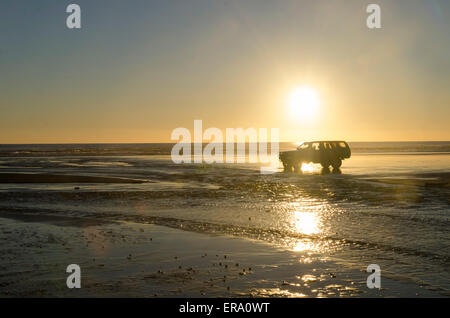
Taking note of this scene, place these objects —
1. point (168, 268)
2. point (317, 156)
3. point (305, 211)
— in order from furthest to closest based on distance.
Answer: point (317, 156) → point (305, 211) → point (168, 268)

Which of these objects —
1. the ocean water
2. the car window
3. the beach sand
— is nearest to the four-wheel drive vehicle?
the car window

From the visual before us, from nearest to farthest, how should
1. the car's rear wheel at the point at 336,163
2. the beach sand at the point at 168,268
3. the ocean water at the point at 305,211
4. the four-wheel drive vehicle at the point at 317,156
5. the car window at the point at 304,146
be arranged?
the beach sand at the point at 168,268 → the ocean water at the point at 305,211 → the four-wheel drive vehicle at the point at 317,156 → the car's rear wheel at the point at 336,163 → the car window at the point at 304,146

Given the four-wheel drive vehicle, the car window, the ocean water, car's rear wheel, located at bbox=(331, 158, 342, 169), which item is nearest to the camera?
the ocean water

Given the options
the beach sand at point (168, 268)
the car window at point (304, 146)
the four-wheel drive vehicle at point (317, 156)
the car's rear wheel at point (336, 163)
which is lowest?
the beach sand at point (168, 268)

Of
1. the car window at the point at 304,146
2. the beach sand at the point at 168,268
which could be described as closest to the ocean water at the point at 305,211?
the beach sand at the point at 168,268

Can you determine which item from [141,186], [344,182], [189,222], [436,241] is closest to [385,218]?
[436,241]

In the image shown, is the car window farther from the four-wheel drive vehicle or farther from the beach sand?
the beach sand

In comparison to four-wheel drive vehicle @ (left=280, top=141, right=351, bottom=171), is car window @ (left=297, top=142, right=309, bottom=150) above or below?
above

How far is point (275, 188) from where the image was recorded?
67.9 feet

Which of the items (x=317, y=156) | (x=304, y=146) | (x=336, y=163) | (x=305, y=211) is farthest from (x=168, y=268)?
(x=304, y=146)

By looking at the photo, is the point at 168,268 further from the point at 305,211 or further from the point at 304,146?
the point at 304,146

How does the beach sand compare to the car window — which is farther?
the car window

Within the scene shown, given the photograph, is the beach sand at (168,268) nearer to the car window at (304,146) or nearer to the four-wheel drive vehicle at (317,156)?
the four-wheel drive vehicle at (317,156)
